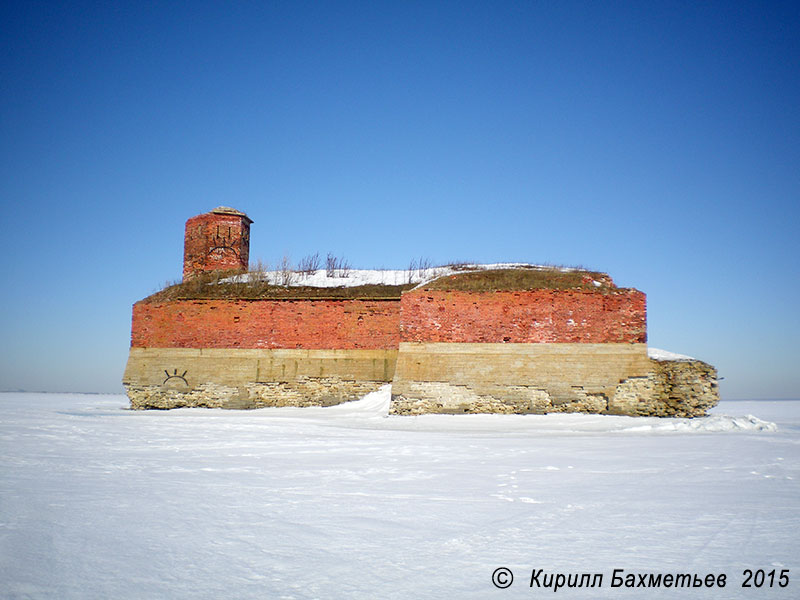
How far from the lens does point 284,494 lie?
519 cm

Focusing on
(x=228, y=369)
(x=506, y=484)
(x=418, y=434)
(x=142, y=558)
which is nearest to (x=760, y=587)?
(x=506, y=484)

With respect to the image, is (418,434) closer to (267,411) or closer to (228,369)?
(267,411)

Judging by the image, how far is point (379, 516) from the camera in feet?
14.6

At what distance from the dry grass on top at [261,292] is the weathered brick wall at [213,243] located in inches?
95.2

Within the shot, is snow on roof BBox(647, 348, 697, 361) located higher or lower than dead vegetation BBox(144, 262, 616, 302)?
lower

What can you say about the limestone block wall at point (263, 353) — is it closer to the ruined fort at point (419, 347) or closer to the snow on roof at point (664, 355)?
the ruined fort at point (419, 347)

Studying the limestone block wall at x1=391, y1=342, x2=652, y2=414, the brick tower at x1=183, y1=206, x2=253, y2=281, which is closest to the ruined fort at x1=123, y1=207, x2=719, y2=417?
the limestone block wall at x1=391, y1=342, x2=652, y2=414

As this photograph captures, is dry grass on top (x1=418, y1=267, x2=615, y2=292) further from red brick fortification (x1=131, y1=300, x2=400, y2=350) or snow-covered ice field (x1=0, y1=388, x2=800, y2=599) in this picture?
snow-covered ice field (x1=0, y1=388, x2=800, y2=599)

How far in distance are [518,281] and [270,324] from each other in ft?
26.5

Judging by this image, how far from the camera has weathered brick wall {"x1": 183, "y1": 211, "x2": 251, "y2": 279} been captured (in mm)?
22562

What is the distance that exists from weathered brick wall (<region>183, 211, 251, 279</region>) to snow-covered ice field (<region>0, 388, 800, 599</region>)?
1420 centimetres

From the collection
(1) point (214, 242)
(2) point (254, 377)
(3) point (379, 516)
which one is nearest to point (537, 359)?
(2) point (254, 377)

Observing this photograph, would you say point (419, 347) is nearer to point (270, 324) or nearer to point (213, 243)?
point (270, 324)

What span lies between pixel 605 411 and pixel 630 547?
37.6ft
